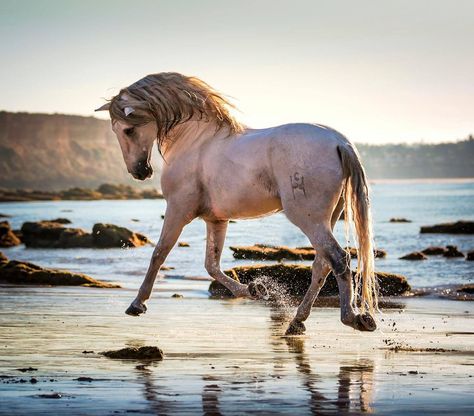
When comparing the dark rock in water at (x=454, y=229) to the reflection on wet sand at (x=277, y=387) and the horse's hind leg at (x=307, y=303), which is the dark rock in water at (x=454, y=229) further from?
the reflection on wet sand at (x=277, y=387)

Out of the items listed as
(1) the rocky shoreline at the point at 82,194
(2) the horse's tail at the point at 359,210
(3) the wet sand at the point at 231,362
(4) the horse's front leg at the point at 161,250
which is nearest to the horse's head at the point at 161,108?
(4) the horse's front leg at the point at 161,250

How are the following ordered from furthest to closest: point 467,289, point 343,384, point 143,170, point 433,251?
point 433,251
point 467,289
point 143,170
point 343,384

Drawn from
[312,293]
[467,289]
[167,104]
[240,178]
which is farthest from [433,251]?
[240,178]

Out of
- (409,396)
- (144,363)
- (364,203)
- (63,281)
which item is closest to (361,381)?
(409,396)

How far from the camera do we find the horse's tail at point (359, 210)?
385 inches

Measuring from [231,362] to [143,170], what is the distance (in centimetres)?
315

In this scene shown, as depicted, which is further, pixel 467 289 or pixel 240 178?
pixel 467 289

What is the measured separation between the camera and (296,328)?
1082 centimetres

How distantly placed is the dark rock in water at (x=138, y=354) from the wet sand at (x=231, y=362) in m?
0.16

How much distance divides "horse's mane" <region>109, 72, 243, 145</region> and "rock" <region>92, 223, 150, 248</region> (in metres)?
20.6

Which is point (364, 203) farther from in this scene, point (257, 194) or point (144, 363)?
point (144, 363)

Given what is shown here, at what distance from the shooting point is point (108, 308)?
43.2 feet

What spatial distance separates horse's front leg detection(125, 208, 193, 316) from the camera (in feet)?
35.5

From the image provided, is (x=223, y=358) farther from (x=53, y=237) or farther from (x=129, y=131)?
(x=53, y=237)
